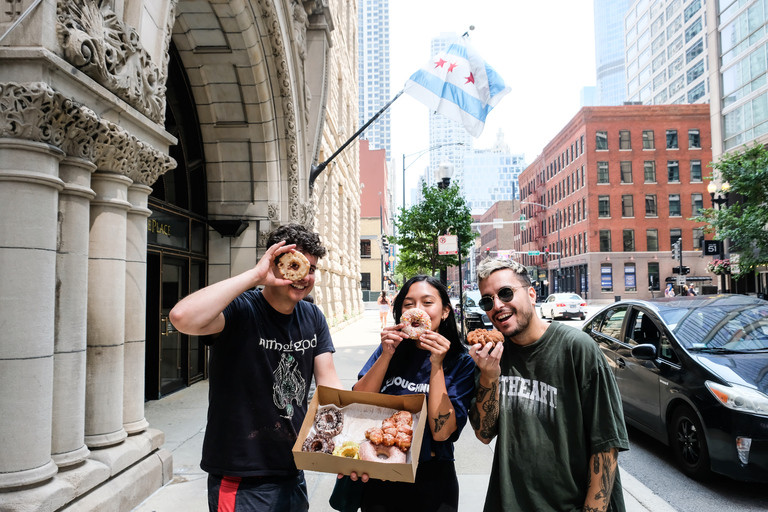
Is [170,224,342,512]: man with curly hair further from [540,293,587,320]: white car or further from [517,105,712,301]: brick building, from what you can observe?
[517,105,712,301]: brick building

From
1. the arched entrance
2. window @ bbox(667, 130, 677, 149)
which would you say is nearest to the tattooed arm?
the arched entrance

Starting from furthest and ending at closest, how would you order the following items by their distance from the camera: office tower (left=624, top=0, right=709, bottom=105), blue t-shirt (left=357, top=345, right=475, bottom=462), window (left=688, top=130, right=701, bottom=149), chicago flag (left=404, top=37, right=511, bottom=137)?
office tower (left=624, top=0, right=709, bottom=105), window (left=688, top=130, right=701, bottom=149), chicago flag (left=404, top=37, right=511, bottom=137), blue t-shirt (left=357, top=345, right=475, bottom=462)

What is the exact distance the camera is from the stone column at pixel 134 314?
190 inches

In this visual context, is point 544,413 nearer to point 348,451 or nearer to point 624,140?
point 348,451

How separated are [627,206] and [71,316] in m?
57.5

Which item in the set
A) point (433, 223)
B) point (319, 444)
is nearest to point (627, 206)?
point (433, 223)

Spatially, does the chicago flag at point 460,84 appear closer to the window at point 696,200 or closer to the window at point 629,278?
the window at point 629,278

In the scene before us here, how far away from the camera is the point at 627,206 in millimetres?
54188

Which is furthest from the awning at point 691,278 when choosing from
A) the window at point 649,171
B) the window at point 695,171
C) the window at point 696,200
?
the window at point 649,171

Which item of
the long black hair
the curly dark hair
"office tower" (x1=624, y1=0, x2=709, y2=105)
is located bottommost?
the long black hair

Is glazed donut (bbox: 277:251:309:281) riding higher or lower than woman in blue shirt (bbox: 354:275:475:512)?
higher

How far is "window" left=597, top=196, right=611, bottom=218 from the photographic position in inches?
2124

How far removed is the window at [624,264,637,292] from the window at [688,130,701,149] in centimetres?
1351

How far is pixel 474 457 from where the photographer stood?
6.21 metres
